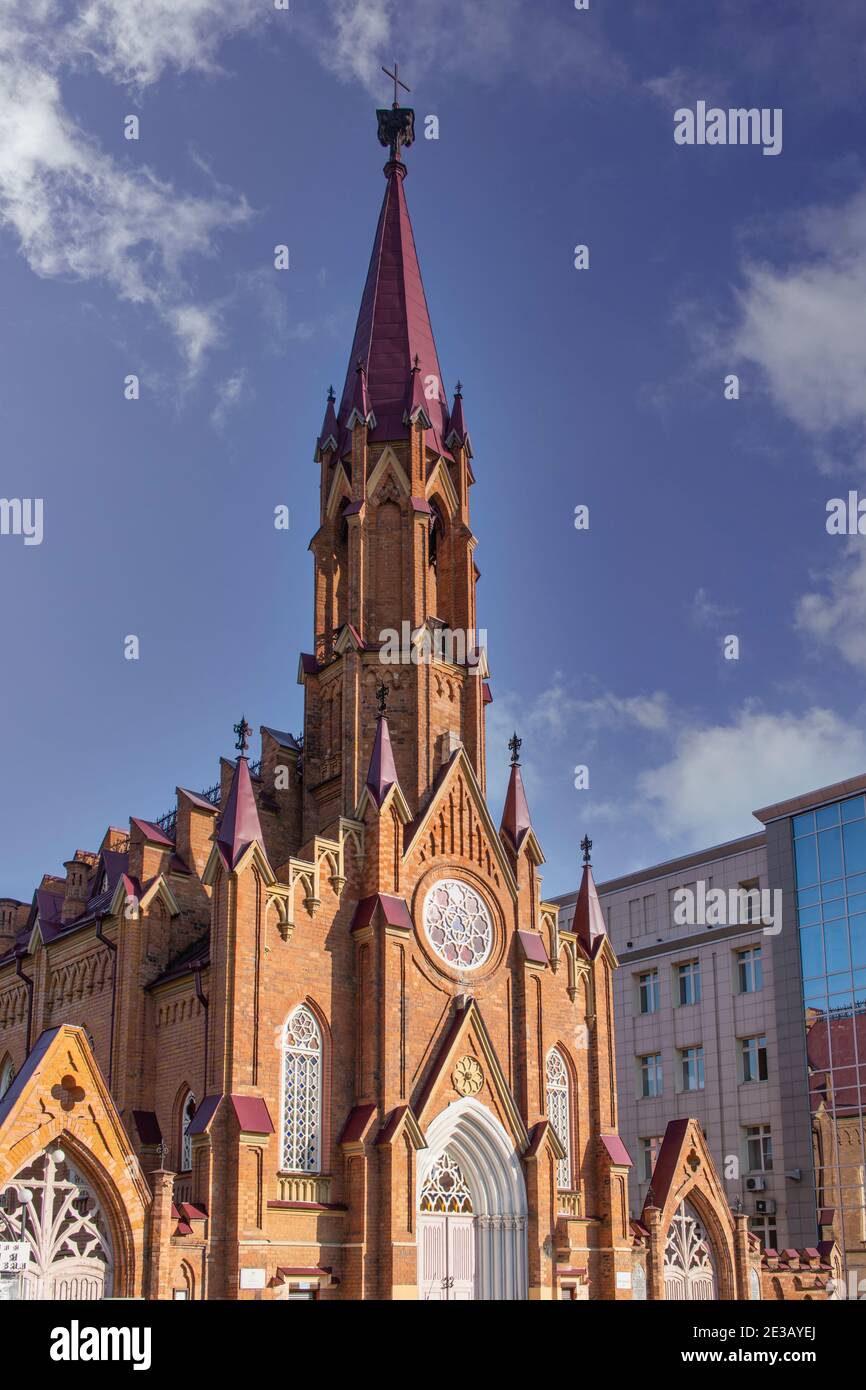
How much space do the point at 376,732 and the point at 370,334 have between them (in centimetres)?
1458

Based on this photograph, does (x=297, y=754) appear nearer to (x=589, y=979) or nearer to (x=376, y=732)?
(x=376, y=732)

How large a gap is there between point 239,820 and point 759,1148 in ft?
103

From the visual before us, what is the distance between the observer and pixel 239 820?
32562mm

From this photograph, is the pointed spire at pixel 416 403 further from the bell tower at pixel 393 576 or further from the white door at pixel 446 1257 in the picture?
the white door at pixel 446 1257

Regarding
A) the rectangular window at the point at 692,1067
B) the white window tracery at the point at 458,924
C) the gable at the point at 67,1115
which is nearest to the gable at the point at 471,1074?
the white window tracery at the point at 458,924

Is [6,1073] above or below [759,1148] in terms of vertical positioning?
above

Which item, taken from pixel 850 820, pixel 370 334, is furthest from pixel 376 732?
pixel 850 820

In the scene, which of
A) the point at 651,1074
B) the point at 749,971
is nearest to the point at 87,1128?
the point at 749,971

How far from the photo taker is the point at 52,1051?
24062 mm

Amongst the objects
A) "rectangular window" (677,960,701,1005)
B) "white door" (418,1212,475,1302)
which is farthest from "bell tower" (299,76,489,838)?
"rectangular window" (677,960,701,1005)

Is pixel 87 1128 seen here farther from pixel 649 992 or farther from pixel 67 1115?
pixel 649 992

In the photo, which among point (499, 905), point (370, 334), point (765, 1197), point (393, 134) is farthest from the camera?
point (765, 1197)
